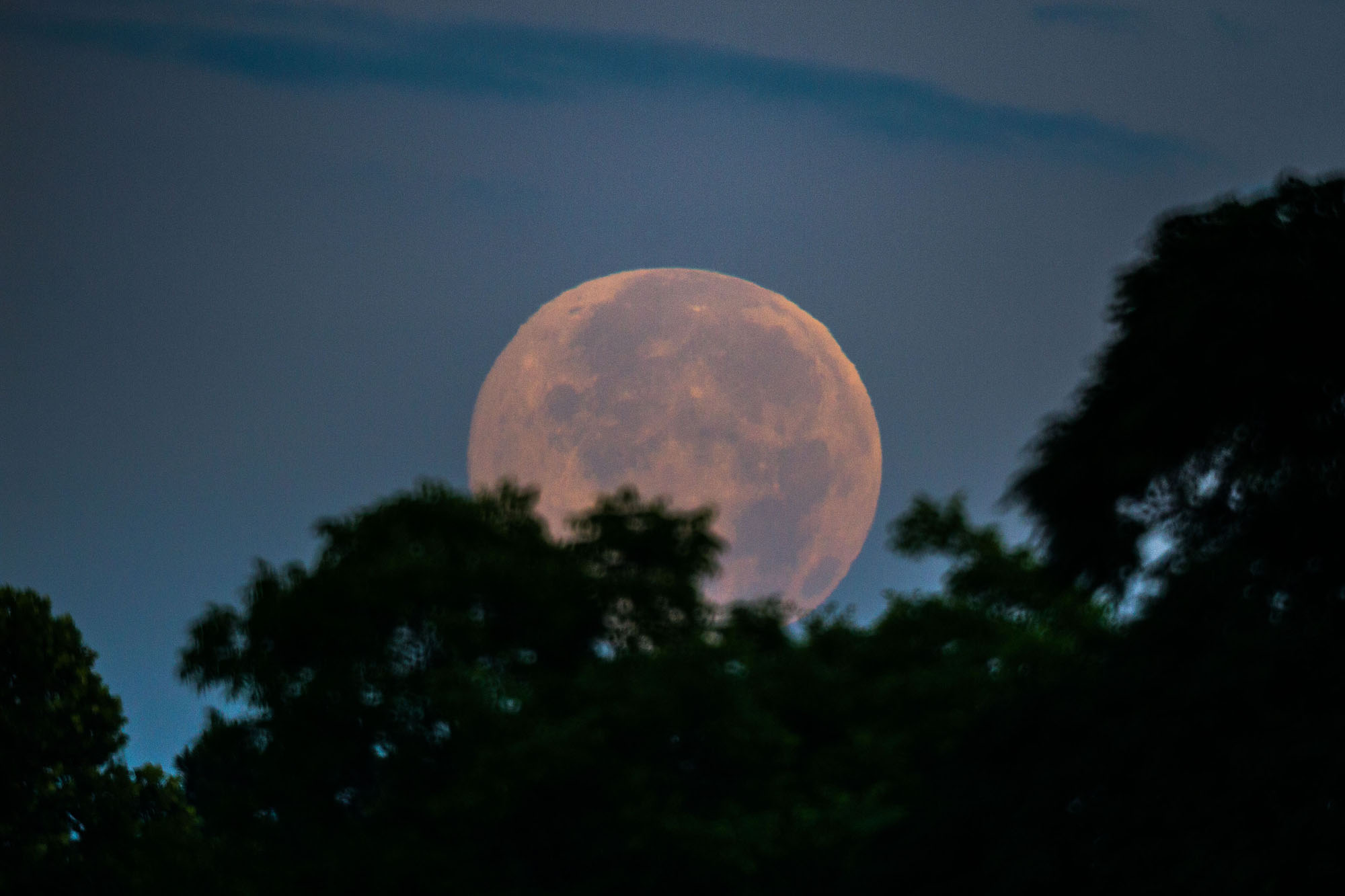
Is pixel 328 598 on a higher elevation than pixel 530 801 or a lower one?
higher

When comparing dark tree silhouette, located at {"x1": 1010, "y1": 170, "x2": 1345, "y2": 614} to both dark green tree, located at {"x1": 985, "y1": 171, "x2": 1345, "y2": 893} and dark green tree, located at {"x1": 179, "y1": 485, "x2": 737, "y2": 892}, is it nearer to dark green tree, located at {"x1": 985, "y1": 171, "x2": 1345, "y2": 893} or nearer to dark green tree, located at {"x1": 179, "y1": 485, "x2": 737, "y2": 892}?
dark green tree, located at {"x1": 985, "y1": 171, "x2": 1345, "y2": 893}

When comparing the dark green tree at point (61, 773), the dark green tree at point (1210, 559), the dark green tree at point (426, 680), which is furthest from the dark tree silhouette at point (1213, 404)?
the dark green tree at point (61, 773)

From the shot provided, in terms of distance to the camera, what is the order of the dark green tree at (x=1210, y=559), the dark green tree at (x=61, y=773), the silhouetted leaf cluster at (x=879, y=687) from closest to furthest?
the dark green tree at (x=1210, y=559)
the silhouetted leaf cluster at (x=879, y=687)
the dark green tree at (x=61, y=773)

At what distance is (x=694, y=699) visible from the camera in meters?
25.4

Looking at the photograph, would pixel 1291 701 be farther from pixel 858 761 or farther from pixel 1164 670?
pixel 858 761

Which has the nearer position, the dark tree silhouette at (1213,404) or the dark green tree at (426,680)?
the dark tree silhouette at (1213,404)

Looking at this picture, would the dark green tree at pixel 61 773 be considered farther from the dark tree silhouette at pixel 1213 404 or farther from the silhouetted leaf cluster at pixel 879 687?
the dark tree silhouette at pixel 1213 404

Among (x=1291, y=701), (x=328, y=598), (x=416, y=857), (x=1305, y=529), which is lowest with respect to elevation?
(x=1291, y=701)

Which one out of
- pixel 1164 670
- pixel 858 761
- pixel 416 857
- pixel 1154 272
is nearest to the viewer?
pixel 1164 670

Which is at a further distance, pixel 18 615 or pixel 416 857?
pixel 18 615

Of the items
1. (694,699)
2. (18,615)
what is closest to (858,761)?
(694,699)

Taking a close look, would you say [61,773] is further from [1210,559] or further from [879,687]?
[1210,559]

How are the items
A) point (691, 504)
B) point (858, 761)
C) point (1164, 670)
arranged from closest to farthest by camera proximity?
point (1164, 670)
point (858, 761)
point (691, 504)

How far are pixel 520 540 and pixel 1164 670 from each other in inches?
655
